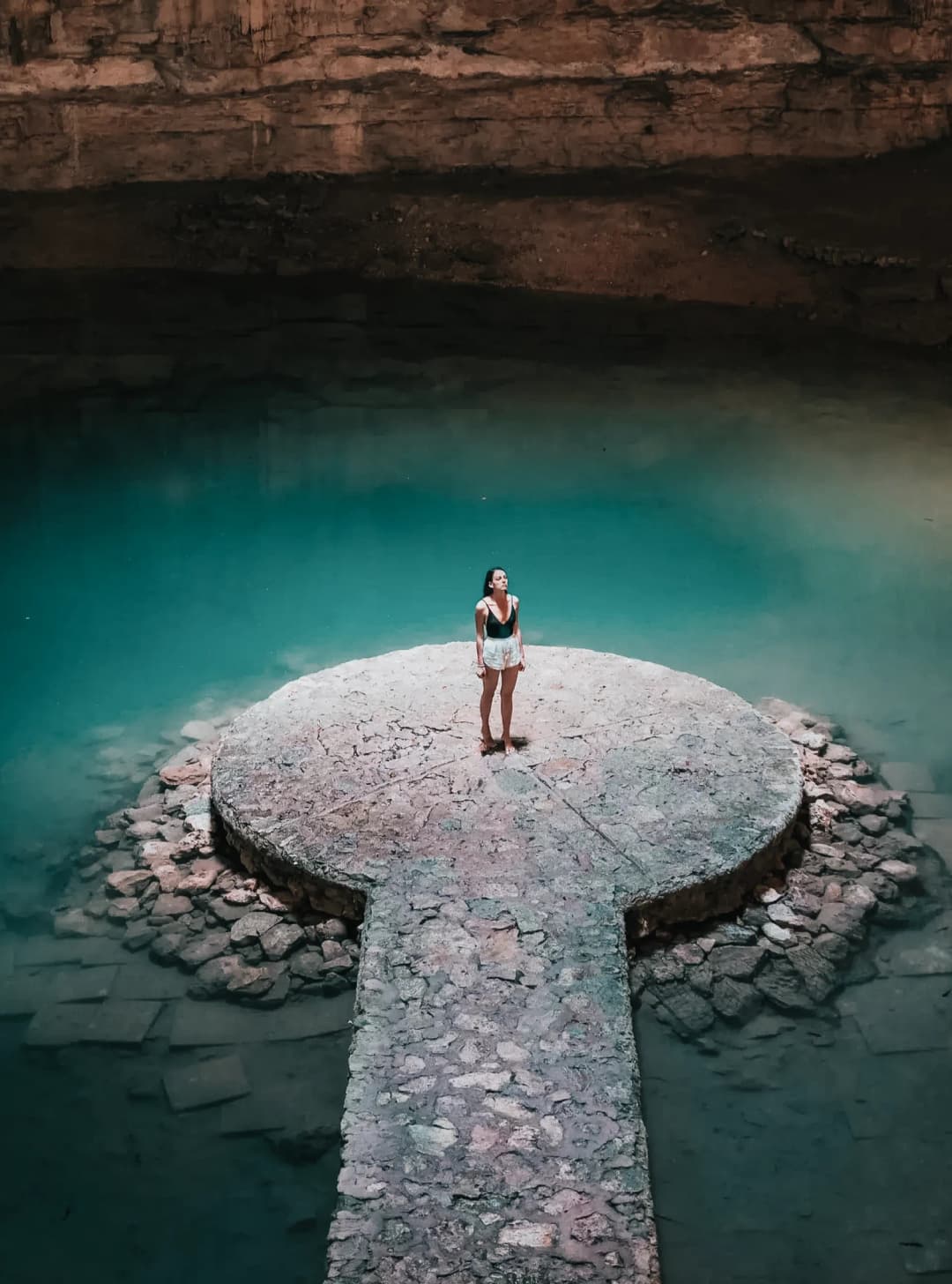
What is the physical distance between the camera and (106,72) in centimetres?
1669

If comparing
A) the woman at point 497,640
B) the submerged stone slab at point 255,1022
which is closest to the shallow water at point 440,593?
the submerged stone slab at point 255,1022

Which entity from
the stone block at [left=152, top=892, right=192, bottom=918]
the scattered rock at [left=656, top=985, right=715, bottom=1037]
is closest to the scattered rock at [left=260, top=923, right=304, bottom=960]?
the stone block at [left=152, top=892, right=192, bottom=918]

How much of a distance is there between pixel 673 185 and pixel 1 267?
29.3ft

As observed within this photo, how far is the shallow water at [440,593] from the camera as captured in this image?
509 cm

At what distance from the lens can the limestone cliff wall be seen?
16.0 meters

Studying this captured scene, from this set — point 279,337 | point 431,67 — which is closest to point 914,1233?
point 279,337

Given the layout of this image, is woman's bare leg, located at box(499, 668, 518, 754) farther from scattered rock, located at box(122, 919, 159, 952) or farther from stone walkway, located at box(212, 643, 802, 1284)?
scattered rock, located at box(122, 919, 159, 952)

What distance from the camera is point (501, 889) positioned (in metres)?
6.15

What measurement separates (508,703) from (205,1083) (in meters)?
2.53

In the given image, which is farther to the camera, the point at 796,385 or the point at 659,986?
the point at 796,385

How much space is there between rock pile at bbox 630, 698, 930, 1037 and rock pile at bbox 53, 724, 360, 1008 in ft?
5.25

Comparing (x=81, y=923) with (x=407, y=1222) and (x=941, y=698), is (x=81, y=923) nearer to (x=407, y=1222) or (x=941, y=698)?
(x=407, y=1222)

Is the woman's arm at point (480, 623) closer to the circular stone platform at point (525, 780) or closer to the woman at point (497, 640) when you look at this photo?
the woman at point (497, 640)

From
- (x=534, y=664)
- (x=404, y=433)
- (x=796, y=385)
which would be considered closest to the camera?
(x=534, y=664)
